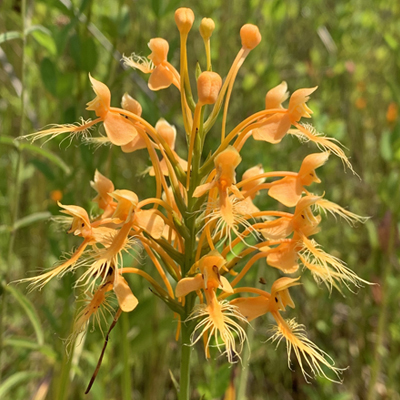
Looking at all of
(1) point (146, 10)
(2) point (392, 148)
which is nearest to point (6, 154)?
(1) point (146, 10)

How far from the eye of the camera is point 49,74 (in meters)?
1.57

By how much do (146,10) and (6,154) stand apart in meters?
1.40

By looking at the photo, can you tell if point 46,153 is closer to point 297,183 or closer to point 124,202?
point 124,202

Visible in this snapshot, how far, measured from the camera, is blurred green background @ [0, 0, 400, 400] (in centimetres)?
152

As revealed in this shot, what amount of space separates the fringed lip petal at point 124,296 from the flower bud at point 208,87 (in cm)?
40

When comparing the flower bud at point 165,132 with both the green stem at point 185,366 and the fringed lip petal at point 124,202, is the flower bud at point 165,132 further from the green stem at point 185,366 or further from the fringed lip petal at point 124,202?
the green stem at point 185,366

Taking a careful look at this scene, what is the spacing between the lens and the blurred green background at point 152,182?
1.52 meters

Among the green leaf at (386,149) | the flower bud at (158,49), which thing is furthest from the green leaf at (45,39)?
the green leaf at (386,149)

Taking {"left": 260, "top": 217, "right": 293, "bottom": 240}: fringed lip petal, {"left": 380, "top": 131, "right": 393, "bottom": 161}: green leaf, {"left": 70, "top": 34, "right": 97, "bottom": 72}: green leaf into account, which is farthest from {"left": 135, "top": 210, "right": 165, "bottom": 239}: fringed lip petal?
{"left": 380, "top": 131, "right": 393, "bottom": 161}: green leaf

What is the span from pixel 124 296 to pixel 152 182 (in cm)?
109

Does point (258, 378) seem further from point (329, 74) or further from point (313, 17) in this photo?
point (313, 17)

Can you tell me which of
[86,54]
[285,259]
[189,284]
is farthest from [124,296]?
[86,54]

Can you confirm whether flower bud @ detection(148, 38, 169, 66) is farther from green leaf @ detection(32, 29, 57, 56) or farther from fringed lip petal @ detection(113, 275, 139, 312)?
green leaf @ detection(32, 29, 57, 56)

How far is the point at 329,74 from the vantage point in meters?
2.57
